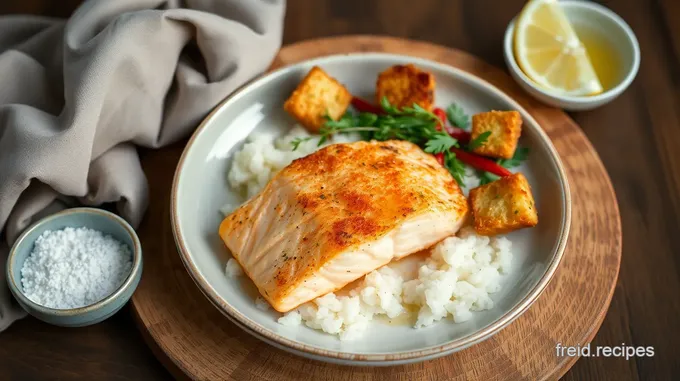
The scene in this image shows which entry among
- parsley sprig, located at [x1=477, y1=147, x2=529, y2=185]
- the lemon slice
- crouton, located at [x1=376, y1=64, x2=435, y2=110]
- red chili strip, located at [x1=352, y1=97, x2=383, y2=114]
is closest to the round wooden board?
parsley sprig, located at [x1=477, y1=147, x2=529, y2=185]

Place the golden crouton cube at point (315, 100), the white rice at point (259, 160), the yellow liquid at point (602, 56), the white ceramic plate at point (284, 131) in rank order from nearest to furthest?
1. the white ceramic plate at point (284, 131)
2. the white rice at point (259, 160)
3. the golden crouton cube at point (315, 100)
4. the yellow liquid at point (602, 56)

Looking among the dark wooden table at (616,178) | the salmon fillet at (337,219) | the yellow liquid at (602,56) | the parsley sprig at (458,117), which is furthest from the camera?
the yellow liquid at (602,56)

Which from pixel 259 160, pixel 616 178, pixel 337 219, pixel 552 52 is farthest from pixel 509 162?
pixel 259 160

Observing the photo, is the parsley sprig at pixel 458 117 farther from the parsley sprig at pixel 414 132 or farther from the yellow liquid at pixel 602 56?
the yellow liquid at pixel 602 56

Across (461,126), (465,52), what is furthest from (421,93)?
(465,52)

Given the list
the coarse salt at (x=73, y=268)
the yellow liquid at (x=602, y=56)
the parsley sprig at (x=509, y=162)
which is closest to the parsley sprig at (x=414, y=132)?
the parsley sprig at (x=509, y=162)

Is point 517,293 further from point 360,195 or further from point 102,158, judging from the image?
point 102,158

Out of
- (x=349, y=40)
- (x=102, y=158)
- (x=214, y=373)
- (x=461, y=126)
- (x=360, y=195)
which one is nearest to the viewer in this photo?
(x=214, y=373)
